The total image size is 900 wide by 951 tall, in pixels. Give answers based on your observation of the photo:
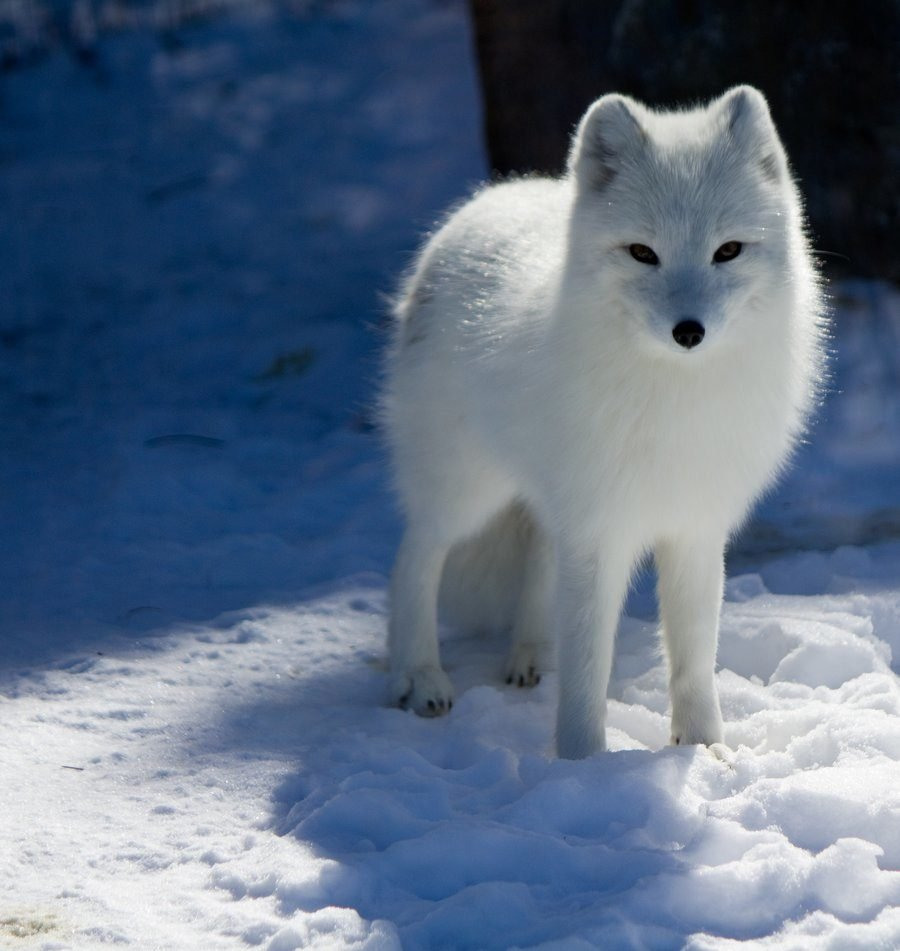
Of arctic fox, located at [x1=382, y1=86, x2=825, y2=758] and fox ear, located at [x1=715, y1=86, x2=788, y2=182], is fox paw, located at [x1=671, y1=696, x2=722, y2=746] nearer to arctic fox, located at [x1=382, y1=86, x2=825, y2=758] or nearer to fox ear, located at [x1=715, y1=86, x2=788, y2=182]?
arctic fox, located at [x1=382, y1=86, x2=825, y2=758]

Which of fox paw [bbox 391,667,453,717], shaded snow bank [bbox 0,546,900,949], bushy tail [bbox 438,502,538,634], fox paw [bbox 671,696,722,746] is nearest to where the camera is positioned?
shaded snow bank [bbox 0,546,900,949]

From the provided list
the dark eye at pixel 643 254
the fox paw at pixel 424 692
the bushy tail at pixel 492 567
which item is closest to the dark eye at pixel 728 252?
the dark eye at pixel 643 254

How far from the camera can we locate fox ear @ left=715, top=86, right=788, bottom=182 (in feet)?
9.06

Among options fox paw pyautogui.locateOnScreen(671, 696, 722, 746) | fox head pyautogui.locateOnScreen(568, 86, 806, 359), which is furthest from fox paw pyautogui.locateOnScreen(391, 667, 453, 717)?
fox head pyautogui.locateOnScreen(568, 86, 806, 359)

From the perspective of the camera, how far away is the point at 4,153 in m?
7.82

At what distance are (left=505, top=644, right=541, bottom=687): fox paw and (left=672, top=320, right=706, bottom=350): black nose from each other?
1.35m

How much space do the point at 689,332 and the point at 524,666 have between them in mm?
1382

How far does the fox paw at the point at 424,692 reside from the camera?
11.2 ft

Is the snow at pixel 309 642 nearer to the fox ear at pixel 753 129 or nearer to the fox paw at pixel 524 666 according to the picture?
the fox paw at pixel 524 666

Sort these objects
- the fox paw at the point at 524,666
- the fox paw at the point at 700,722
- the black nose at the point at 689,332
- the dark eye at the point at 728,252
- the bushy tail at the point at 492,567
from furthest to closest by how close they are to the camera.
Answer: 1. the bushy tail at the point at 492,567
2. the fox paw at the point at 524,666
3. the fox paw at the point at 700,722
4. the dark eye at the point at 728,252
5. the black nose at the point at 689,332

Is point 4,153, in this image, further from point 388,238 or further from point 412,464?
point 412,464

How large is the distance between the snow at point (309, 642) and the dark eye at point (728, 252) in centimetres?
105

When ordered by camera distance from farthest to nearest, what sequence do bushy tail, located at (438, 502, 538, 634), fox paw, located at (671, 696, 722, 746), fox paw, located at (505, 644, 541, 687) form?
bushy tail, located at (438, 502, 538, 634)
fox paw, located at (505, 644, 541, 687)
fox paw, located at (671, 696, 722, 746)

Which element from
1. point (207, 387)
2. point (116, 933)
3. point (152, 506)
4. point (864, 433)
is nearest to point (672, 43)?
point (864, 433)
